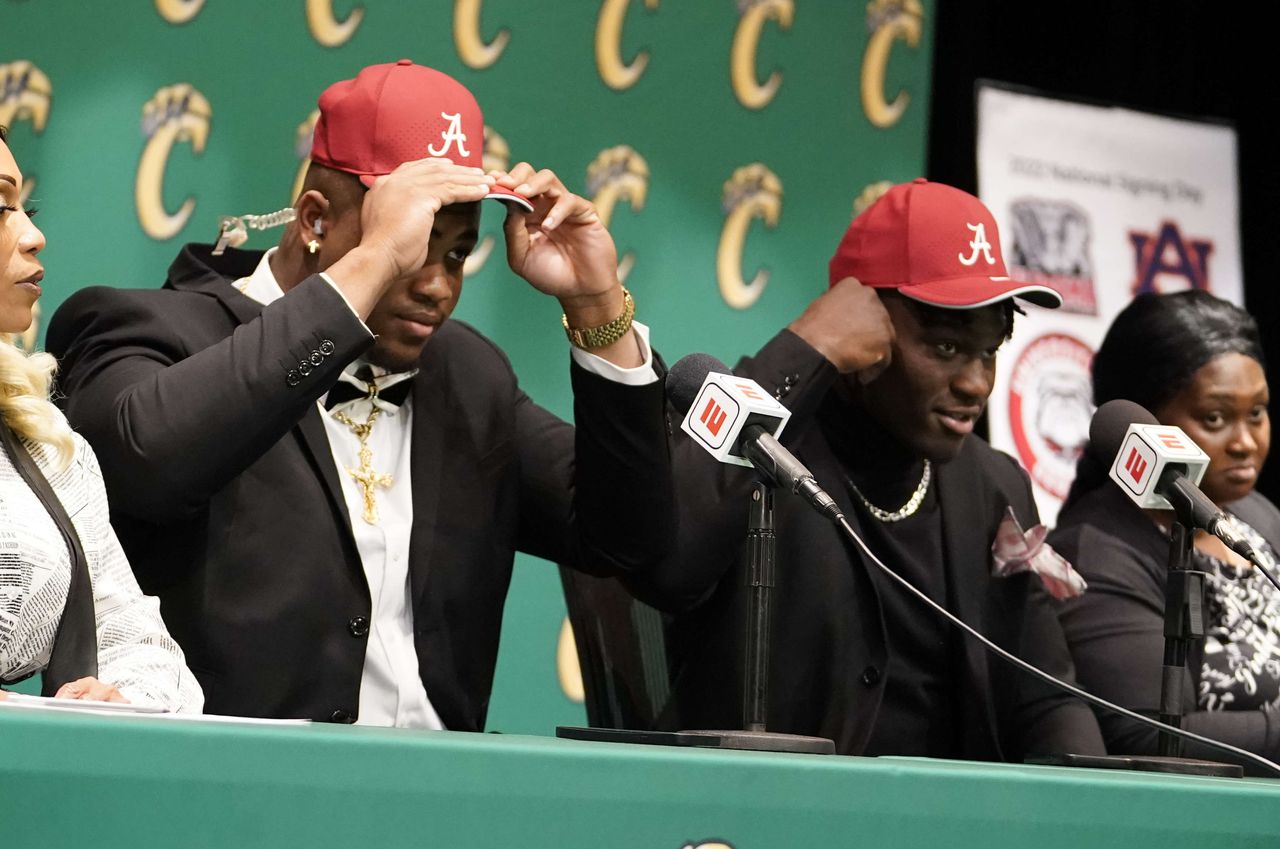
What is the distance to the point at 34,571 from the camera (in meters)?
2.07

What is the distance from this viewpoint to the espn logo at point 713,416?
6.59 ft

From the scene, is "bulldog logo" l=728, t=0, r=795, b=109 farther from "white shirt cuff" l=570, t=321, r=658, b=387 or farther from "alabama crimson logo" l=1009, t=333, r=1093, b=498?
"white shirt cuff" l=570, t=321, r=658, b=387

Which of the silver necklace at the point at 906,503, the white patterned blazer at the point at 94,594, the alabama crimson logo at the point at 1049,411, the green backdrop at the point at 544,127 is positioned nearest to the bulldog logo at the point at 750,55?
the green backdrop at the point at 544,127

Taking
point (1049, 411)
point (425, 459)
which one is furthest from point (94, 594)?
point (1049, 411)

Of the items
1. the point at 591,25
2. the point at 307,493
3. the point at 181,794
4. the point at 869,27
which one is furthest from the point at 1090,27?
the point at 181,794

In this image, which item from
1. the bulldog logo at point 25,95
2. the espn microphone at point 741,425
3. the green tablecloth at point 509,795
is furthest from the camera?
the bulldog logo at point 25,95

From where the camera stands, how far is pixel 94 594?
2.16 m

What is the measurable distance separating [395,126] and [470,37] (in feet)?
5.38

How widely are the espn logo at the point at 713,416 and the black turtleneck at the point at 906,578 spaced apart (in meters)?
0.95

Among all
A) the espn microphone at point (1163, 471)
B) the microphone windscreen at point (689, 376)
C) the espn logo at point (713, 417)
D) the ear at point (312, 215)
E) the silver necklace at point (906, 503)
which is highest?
the ear at point (312, 215)

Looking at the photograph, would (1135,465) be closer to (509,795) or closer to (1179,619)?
(1179,619)

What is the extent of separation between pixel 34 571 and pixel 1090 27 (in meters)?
3.62

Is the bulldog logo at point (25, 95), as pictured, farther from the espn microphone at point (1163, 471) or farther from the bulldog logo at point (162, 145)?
the espn microphone at point (1163, 471)

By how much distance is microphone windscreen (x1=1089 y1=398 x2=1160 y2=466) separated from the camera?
97.0 inches
